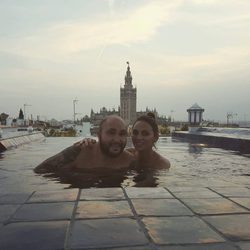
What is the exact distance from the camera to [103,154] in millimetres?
6641

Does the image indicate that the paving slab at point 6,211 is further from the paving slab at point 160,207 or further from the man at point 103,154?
the man at point 103,154

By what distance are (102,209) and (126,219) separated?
388 mm

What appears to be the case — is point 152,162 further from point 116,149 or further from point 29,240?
point 29,240

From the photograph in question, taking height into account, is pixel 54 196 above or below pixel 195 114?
below

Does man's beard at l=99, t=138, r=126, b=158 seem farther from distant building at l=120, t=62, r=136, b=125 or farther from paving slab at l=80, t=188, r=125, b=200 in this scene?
distant building at l=120, t=62, r=136, b=125

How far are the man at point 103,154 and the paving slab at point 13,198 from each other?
2444 mm

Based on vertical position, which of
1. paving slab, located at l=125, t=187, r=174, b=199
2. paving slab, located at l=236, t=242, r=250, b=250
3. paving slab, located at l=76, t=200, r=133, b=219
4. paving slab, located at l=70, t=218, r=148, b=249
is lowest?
paving slab, located at l=236, t=242, r=250, b=250

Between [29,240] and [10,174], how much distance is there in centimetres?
436

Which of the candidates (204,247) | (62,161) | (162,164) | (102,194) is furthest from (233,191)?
(62,161)

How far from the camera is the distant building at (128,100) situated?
153 m

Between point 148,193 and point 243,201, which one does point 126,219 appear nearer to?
point 148,193

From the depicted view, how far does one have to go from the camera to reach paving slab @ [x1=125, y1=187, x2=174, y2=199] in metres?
3.90

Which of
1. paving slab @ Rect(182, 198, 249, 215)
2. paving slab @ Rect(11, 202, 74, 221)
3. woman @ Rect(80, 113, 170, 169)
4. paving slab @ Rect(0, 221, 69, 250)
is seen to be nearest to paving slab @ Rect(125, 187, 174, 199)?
paving slab @ Rect(182, 198, 249, 215)

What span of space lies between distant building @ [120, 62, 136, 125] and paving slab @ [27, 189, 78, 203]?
148518 millimetres
